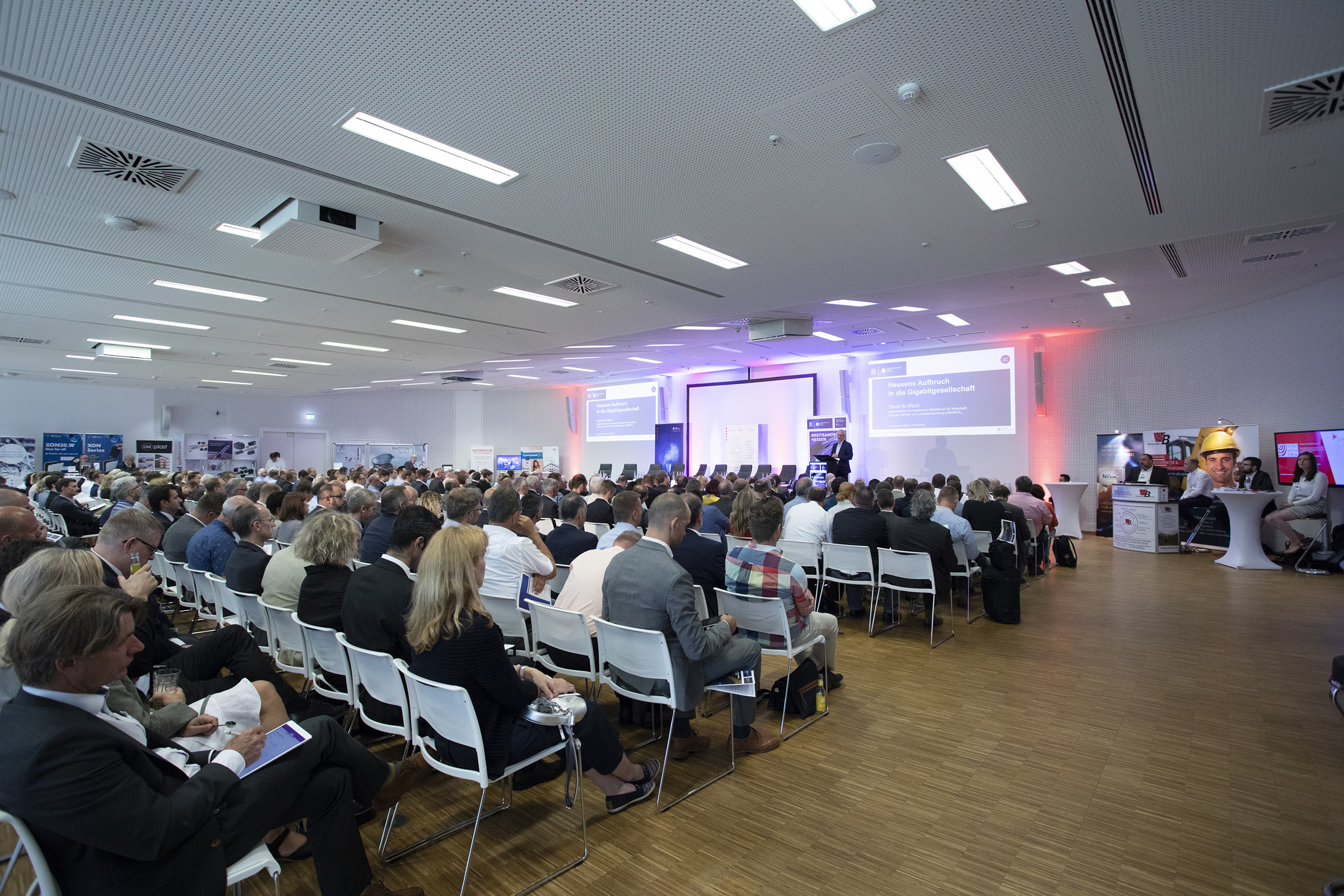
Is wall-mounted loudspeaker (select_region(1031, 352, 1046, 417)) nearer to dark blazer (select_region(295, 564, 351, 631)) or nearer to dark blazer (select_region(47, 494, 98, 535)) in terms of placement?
dark blazer (select_region(295, 564, 351, 631))

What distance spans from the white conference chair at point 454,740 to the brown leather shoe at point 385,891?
173 mm

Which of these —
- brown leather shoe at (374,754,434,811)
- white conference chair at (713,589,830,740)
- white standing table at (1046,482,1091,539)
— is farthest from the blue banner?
brown leather shoe at (374,754,434,811)

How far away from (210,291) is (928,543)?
797 centimetres

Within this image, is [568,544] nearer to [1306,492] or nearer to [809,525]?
[809,525]

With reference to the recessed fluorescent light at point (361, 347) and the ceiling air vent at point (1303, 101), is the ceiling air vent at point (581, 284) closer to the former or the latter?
the ceiling air vent at point (1303, 101)

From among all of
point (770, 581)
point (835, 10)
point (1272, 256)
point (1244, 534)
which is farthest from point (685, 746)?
point (1244, 534)

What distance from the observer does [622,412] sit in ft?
66.1

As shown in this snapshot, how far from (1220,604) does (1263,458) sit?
4.83 meters

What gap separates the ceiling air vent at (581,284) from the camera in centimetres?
682

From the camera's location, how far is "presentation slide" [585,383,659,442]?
1936 cm

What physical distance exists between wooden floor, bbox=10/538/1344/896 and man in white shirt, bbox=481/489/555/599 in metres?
1.04

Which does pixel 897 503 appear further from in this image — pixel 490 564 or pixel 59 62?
pixel 59 62

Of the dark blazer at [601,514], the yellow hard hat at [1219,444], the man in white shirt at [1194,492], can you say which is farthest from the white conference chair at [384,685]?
the yellow hard hat at [1219,444]

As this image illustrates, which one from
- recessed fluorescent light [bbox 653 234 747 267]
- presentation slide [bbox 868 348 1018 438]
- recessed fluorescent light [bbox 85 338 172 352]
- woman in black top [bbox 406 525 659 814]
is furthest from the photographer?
presentation slide [bbox 868 348 1018 438]
